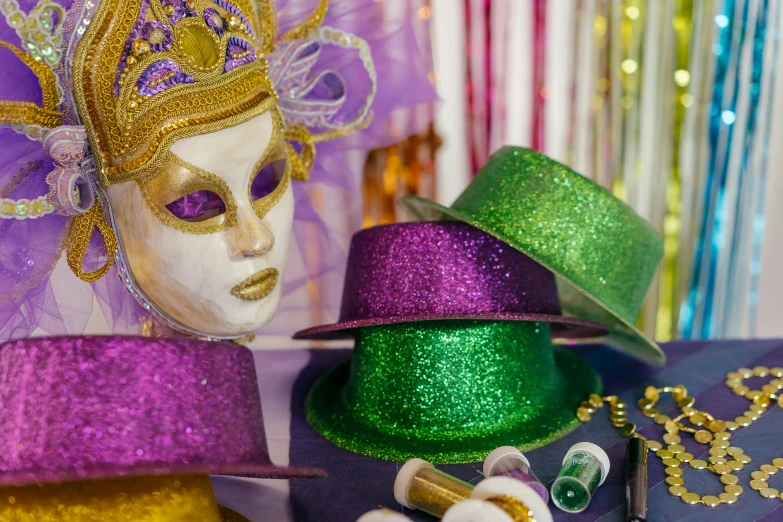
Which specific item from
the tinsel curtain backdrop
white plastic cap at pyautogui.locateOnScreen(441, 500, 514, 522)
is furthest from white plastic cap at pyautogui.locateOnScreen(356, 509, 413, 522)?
the tinsel curtain backdrop

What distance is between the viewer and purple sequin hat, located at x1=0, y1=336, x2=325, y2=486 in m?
0.59

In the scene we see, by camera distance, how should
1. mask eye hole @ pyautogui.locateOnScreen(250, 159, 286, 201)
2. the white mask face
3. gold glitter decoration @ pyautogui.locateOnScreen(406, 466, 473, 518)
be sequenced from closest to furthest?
1. gold glitter decoration @ pyautogui.locateOnScreen(406, 466, 473, 518)
2. the white mask face
3. mask eye hole @ pyautogui.locateOnScreen(250, 159, 286, 201)

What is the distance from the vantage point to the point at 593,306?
110cm

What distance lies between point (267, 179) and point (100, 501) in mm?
444

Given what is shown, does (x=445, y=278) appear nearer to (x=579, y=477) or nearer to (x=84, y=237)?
(x=579, y=477)

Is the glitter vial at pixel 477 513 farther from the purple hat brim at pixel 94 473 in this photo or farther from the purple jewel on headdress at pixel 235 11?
the purple jewel on headdress at pixel 235 11

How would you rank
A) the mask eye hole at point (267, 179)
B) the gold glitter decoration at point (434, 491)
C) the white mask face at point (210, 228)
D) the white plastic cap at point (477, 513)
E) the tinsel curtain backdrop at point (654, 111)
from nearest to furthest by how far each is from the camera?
the white plastic cap at point (477, 513) → the gold glitter decoration at point (434, 491) → the white mask face at point (210, 228) → the mask eye hole at point (267, 179) → the tinsel curtain backdrop at point (654, 111)

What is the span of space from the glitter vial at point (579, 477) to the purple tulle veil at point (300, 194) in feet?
1.87

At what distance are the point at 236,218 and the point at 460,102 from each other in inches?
30.6

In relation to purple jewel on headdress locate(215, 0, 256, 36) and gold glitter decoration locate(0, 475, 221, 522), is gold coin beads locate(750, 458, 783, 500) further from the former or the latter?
purple jewel on headdress locate(215, 0, 256, 36)

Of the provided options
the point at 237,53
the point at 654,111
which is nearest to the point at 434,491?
the point at 237,53

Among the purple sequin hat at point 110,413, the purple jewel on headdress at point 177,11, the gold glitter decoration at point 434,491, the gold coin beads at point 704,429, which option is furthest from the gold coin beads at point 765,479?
→ the purple jewel on headdress at point 177,11

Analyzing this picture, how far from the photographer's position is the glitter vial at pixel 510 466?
74 cm

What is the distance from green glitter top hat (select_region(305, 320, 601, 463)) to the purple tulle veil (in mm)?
300
